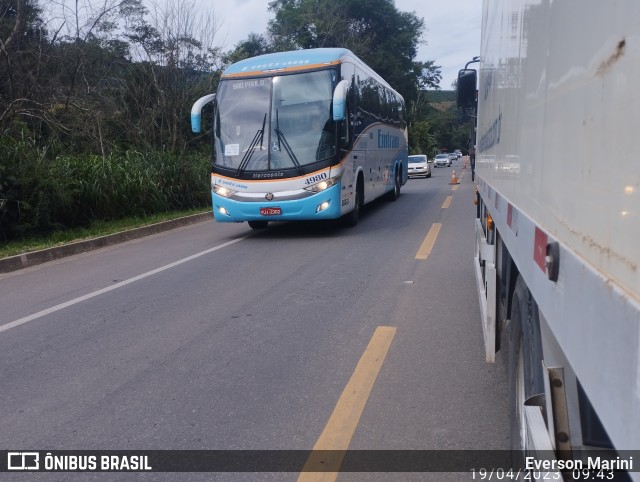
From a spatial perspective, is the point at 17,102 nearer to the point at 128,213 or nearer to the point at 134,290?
the point at 128,213

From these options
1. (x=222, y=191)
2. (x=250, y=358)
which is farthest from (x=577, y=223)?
(x=222, y=191)

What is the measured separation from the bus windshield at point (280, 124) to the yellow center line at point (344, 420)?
656 cm

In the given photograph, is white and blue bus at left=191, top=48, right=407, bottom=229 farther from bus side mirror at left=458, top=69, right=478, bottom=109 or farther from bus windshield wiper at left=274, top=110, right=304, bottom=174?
bus side mirror at left=458, top=69, right=478, bottom=109

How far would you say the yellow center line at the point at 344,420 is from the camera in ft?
11.1

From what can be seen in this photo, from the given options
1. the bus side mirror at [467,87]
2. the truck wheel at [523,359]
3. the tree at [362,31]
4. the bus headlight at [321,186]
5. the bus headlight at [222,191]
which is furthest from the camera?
the tree at [362,31]

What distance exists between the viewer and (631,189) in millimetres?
1257

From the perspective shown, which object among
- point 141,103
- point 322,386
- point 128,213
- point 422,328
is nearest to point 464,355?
point 422,328

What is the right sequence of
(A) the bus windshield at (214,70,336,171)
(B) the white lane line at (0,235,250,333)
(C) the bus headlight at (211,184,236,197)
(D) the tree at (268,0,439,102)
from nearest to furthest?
(B) the white lane line at (0,235,250,333), (A) the bus windshield at (214,70,336,171), (C) the bus headlight at (211,184,236,197), (D) the tree at (268,0,439,102)

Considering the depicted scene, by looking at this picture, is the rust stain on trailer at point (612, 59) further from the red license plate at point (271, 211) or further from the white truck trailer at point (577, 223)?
the red license plate at point (271, 211)

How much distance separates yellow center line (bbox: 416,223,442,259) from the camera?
31.8 feet

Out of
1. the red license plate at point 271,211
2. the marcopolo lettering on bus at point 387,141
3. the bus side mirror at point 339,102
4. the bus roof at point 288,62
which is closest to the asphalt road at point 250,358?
the red license plate at point 271,211

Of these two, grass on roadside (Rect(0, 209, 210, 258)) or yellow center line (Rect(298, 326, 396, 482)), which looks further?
grass on roadside (Rect(0, 209, 210, 258))

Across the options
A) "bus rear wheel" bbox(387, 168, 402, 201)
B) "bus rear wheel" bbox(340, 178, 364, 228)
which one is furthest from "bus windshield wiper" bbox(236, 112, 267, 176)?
"bus rear wheel" bbox(387, 168, 402, 201)

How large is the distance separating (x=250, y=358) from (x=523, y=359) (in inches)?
111
